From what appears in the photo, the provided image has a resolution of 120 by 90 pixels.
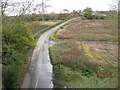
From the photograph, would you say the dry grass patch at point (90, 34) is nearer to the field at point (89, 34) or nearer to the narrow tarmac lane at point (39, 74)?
the field at point (89, 34)

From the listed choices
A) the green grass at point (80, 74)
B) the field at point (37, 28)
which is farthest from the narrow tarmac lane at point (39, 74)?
the field at point (37, 28)

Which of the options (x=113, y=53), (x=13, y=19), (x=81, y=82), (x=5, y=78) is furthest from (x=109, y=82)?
(x=113, y=53)

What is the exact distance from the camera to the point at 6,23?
7.50m

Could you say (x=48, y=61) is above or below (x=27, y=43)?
below

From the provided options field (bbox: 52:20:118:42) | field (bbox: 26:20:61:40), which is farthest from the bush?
field (bbox: 52:20:118:42)

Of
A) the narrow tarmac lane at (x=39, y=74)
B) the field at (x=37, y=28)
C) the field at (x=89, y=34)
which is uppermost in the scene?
the field at (x=37, y=28)

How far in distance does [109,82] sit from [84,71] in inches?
81.0

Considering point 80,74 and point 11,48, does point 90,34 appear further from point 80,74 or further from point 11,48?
point 11,48

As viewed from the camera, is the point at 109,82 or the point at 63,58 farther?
the point at 63,58

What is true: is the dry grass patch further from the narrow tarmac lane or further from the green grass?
the narrow tarmac lane

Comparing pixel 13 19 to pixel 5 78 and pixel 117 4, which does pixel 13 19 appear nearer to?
pixel 5 78

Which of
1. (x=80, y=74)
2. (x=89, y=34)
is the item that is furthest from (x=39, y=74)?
(x=89, y=34)

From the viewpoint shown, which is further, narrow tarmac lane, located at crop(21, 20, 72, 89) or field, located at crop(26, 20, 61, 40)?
field, located at crop(26, 20, 61, 40)

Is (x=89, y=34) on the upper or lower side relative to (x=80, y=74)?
upper
